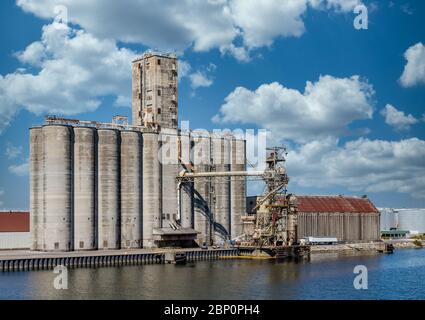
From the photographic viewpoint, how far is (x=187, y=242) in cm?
11100

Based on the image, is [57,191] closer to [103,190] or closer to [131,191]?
Result: [103,190]

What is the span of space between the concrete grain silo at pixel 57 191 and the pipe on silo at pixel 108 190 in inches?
217

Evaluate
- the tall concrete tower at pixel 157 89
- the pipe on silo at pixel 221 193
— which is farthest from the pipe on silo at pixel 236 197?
the tall concrete tower at pixel 157 89

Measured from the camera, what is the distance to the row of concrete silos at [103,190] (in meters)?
96.7

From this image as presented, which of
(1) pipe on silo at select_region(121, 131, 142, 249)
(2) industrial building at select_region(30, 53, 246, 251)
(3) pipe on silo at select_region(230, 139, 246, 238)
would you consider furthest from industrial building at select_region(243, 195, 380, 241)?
(1) pipe on silo at select_region(121, 131, 142, 249)

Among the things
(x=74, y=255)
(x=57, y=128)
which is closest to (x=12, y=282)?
(x=74, y=255)

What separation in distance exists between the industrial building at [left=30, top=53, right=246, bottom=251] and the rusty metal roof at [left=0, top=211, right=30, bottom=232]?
9.29 m

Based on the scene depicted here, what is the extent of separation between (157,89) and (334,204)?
4835 cm

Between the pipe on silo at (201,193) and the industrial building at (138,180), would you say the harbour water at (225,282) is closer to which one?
the industrial building at (138,180)

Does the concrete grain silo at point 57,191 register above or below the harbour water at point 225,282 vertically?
above

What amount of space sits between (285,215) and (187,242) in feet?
57.5

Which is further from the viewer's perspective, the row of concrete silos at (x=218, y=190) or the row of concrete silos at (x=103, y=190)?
the row of concrete silos at (x=218, y=190)

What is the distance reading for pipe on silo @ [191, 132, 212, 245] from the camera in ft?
376

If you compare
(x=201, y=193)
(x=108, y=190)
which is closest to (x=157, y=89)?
(x=201, y=193)
